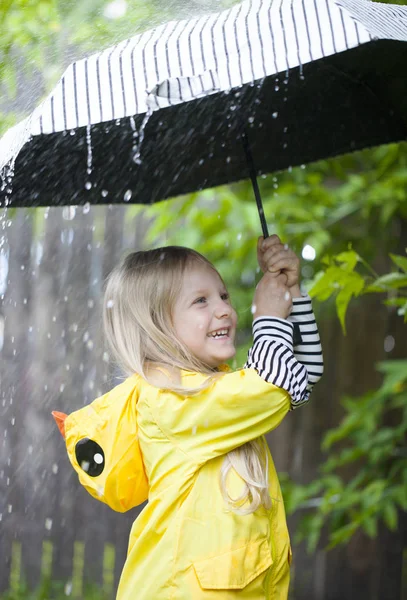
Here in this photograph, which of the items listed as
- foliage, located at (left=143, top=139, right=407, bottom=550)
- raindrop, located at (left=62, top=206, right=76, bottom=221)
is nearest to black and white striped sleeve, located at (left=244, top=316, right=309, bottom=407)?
foliage, located at (left=143, top=139, right=407, bottom=550)

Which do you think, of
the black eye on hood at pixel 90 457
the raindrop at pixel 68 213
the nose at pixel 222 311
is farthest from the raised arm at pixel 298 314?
the raindrop at pixel 68 213

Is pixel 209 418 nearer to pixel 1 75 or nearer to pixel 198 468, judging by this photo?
pixel 198 468

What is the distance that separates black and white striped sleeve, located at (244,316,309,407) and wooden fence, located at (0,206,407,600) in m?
2.13

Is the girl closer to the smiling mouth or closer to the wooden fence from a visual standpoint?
the smiling mouth

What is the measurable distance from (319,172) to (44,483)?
2061 mm

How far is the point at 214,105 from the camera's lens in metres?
1.79

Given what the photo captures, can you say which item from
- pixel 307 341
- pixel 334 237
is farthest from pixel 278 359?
pixel 334 237

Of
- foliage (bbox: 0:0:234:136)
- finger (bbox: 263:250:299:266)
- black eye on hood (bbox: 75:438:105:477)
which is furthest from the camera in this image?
foliage (bbox: 0:0:234:136)

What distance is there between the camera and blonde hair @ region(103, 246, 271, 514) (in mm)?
1762

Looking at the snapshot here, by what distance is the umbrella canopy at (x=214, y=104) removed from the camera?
139 centimetres

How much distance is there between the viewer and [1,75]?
2936mm

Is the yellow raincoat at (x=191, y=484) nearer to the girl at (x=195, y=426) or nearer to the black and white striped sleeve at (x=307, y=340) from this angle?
the girl at (x=195, y=426)

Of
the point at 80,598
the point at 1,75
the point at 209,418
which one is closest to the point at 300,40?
the point at 209,418

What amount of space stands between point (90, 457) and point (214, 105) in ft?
2.84
